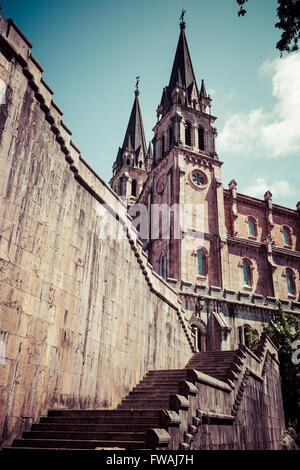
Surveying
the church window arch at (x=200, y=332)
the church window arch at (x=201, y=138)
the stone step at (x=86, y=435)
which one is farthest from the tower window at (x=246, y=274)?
the stone step at (x=86, y=435)

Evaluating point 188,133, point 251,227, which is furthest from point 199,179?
point 251,227

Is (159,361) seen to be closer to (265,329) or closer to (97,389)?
(97,389)

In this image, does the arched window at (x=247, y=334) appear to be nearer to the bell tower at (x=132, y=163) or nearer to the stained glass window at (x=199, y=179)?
the stained glass window at (x=199, y=179)

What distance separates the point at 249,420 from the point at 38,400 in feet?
27.9

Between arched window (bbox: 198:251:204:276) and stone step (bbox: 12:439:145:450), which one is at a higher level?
arched window (bbox: 198:251:204:276)

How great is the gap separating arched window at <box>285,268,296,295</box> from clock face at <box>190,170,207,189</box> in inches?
435

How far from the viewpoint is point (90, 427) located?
→ 8469mm

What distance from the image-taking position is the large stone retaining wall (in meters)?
8.73

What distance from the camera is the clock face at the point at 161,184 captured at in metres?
34.5

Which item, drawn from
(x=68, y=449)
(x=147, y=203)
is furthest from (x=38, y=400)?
(x=147, y=203)

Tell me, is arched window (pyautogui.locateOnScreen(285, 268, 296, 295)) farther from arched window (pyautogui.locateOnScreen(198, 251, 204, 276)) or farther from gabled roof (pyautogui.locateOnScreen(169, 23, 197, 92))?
gabled roof (pyautogui.locateOnScreen(169, 23, 197, 92))

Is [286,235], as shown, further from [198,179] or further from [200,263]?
[200,263]

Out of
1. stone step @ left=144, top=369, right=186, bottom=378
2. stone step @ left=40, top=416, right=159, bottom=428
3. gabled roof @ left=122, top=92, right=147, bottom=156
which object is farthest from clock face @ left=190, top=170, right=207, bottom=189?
stone step @ left=40, top=416, right=159, bottom=428

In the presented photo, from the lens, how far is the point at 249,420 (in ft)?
45.7
